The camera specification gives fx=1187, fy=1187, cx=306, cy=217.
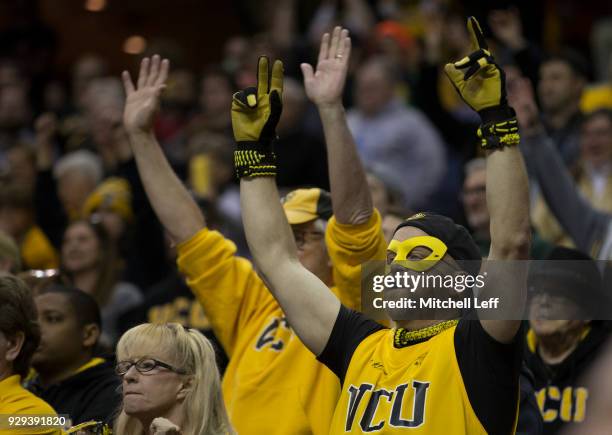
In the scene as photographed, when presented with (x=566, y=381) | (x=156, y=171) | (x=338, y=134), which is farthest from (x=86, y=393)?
(x=566, y=381)

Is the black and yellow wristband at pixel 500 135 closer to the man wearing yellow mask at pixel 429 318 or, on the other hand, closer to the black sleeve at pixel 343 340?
the man wearing yellow mask at pixel 429 318

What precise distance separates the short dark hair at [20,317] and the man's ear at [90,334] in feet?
2.12

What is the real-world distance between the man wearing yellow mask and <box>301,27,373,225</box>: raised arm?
0.37m

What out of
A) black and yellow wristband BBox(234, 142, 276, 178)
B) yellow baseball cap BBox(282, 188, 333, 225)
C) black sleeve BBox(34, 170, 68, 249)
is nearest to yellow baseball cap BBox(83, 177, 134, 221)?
black sleeve BBox(34, 170, 68, 249)

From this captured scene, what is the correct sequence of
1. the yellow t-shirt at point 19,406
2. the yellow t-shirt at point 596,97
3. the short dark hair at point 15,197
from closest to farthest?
the yellow t-shirt at point 19,406, the short dark hair at point 15,197, the yellow t-shirt at point 596,97

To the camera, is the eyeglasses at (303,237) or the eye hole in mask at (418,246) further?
the eyeglasses at (303,237)

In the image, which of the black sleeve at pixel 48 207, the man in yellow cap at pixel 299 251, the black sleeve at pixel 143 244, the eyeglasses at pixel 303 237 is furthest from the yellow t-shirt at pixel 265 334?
the black sleeve at pixel 48 207

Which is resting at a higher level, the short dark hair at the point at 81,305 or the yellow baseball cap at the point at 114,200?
the yellow baseball cap at the point at 114,200

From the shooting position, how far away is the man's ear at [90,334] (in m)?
5.66

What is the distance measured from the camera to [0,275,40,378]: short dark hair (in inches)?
191

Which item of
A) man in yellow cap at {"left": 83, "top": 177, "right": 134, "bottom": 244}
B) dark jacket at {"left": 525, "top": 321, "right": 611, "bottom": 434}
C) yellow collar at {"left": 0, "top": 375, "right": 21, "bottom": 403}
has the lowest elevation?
dark jacket at {"left": 525, "top": 321, "right": 611, "bottom": 434}

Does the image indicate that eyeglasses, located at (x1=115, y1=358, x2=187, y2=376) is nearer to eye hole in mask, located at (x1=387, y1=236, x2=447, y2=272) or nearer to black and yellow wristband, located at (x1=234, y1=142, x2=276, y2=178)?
black and yellow wristband, located at (x1=234, y1=142, x2=276, y2=178)

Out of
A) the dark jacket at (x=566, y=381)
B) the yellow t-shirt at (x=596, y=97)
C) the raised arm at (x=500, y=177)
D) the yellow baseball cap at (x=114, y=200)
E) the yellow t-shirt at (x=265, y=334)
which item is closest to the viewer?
the raised arm at (x=500, y=177)

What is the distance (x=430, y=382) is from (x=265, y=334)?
138 cm
